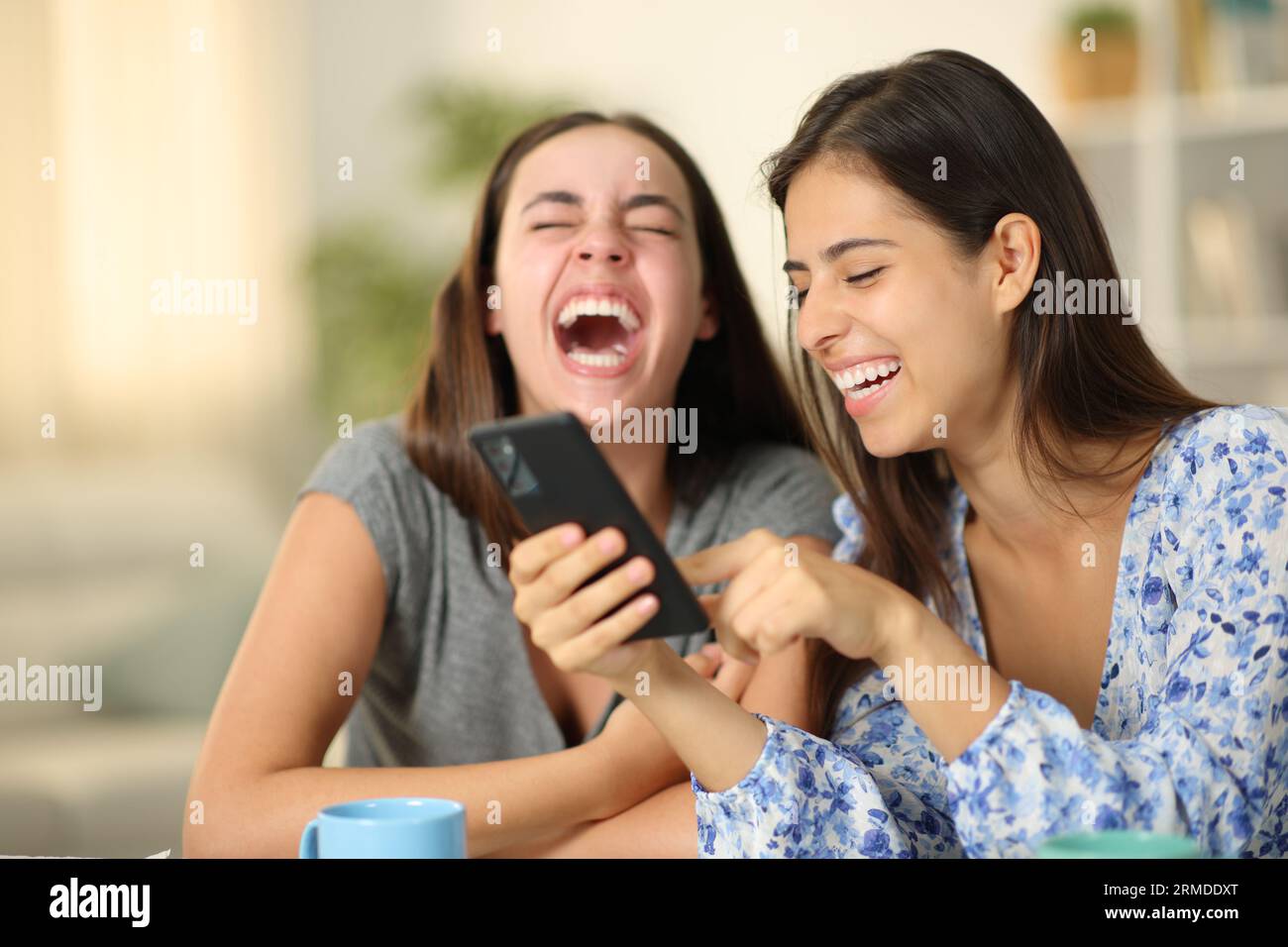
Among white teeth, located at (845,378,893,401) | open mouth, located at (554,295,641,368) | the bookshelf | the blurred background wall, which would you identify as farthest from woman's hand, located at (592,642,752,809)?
the bookshelf

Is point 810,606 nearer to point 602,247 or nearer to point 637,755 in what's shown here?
point 637,755

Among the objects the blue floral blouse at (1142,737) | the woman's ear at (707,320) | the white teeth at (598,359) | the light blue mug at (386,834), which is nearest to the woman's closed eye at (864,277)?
the blue floral blouse at (1142,737)

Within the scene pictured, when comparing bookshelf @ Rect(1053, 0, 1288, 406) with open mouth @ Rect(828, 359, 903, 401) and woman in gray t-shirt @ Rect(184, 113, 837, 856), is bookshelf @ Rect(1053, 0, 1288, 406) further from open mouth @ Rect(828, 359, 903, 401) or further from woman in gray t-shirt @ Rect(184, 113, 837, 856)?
open mouth @ Rect(828, 359, 903, 401)

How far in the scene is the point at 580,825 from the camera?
1264 mm

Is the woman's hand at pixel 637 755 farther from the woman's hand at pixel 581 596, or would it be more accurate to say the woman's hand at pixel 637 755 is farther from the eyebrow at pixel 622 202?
the eyebrow at pixel 622 202

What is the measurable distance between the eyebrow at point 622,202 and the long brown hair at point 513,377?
0.09 metres

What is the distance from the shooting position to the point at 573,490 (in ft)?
2.73

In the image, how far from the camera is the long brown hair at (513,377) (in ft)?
5.16

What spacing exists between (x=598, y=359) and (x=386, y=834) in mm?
884

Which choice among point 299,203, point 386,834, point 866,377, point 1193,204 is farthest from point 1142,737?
point 299,203

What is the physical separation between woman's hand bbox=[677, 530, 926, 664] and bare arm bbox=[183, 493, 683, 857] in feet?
1.17
